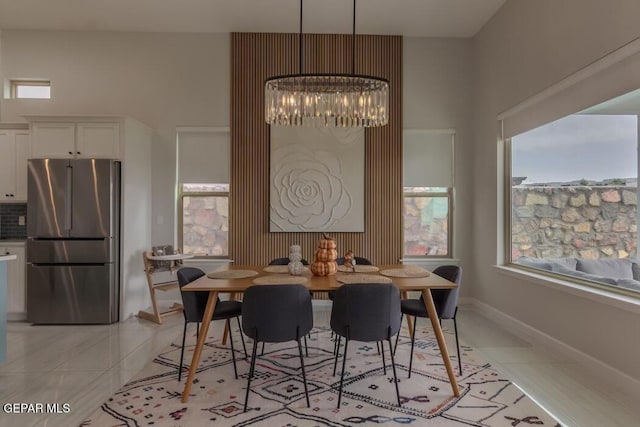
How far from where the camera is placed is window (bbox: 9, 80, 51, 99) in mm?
5008

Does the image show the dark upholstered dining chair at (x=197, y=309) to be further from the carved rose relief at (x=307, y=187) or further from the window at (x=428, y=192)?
the window at (x=428, y=192)

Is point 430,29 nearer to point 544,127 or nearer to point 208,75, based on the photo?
point 544,127

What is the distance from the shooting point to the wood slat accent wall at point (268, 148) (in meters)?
4.99

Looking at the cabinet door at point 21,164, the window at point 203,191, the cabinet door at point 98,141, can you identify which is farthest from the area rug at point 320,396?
the cabinet door at point 21,164

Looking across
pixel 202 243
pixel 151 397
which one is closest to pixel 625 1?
pixel 151 397

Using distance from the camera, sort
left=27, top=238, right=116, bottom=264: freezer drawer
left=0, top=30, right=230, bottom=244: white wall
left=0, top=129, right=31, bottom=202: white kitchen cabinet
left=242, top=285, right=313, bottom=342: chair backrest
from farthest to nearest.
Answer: left=0, top=30, right=230, bottom=244: white wall < left=0, top=129, right=31, bottom=202: white kitchen cabinet < left=27, top=238, right=116, bottom=264: freezer drawer < left=242, top=285, right=313, bottom=342: chair backrest

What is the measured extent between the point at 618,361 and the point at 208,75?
5.28m

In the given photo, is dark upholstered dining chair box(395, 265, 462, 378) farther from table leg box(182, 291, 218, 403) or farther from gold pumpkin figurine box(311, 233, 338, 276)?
table leg box(182, 291, 218, 403)

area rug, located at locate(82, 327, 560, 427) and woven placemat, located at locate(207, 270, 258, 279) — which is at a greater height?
woven placemat, located at locate(207, 270, 258, 279)

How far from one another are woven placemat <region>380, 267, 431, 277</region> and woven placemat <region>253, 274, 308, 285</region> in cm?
72

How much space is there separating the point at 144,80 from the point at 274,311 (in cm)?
414

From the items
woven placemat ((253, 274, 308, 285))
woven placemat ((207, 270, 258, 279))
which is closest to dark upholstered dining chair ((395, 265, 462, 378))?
woven placemat ((253, 274, 308, 285))

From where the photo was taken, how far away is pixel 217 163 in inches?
199

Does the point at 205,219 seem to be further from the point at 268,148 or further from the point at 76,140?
the point at 76,140
